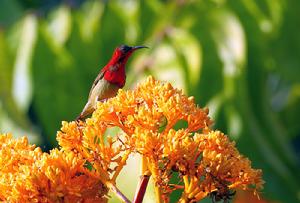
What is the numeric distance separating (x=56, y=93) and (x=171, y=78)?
1.01 meters

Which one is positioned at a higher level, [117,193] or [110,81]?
[110,81]

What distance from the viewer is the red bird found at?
9.08ft

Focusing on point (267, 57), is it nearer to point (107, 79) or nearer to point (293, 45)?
point (293, 45)

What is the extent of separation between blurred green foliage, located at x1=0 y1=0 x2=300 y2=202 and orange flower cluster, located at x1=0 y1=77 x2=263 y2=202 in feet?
5.70

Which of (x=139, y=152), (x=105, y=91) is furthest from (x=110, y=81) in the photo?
(x=139, y=152)

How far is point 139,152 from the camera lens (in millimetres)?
2211

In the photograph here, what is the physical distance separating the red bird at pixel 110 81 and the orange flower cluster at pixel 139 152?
0.39 meters

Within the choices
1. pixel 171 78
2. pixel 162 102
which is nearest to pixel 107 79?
pixel 162 102

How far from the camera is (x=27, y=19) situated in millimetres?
4871

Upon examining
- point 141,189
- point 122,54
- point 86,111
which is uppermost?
point 122,54

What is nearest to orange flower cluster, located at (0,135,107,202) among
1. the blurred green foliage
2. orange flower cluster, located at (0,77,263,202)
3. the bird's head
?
orange flower cluster, located at (0,77,263,202)

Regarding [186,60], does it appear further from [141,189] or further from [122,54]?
[141,189]

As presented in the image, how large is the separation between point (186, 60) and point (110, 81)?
1441mm

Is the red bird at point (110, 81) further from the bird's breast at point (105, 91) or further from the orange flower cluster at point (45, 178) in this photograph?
the orange flower cluster at point (45, 178)
